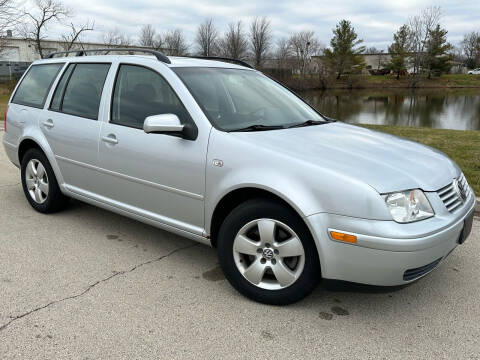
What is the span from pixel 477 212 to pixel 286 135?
110 inches

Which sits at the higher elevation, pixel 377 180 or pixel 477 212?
pixel 377 180

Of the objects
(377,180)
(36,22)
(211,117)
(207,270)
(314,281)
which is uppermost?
(36,22)

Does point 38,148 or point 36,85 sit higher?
point 36,85

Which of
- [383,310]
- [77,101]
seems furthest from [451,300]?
[77,101]

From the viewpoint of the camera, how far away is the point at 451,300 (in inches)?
122

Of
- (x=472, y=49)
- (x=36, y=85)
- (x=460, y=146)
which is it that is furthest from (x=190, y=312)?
(x=472, y=49)

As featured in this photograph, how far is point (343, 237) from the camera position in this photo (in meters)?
2.56

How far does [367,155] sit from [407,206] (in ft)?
1.63

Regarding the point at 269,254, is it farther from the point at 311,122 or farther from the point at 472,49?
the point at 472,49

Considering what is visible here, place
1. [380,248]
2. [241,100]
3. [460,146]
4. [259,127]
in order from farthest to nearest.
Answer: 1. [460,146]
2. [241,100]
3. [259,127]
4. [380,248]

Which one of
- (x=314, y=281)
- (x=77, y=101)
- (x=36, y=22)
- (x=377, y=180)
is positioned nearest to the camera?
(x=377, y=180)

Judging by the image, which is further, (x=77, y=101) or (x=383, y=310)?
(x=77, y=101)

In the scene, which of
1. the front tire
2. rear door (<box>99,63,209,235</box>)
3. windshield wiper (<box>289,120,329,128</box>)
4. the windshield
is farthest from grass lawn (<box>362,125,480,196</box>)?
rear door (<box>99,63,209,235</box>)

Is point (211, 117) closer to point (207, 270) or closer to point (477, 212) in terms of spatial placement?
point (207, 270)
